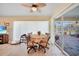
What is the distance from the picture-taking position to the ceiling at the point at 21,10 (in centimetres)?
205

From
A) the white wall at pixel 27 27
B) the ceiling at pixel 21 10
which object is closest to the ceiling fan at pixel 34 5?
the ceiling at pixel 21 10

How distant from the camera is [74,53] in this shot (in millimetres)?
2100

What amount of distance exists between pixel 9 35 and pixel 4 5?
550mm

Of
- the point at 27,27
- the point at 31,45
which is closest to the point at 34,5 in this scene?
the point at 27,27

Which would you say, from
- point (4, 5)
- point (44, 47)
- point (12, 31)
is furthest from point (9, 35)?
point (44, 47)

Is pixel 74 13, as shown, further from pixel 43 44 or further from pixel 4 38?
pixel 4 38

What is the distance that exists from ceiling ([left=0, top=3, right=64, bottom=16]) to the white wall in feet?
0.55

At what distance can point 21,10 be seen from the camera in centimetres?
215

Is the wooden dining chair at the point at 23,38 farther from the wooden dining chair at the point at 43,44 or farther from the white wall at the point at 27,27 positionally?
the wooden dining chair at the point at 43,44

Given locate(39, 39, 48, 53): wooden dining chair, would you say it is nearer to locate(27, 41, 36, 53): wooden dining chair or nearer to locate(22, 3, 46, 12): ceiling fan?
locate(27, 41, 36, 53): wooden dining chair

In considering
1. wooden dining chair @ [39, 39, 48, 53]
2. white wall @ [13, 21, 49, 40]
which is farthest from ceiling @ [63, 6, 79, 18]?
wooden dining chair @ [39, 39, 48, 53]

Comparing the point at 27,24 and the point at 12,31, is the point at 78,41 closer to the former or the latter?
the point at 27,24

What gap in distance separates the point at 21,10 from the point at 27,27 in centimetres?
33

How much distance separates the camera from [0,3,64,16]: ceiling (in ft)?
6.72
